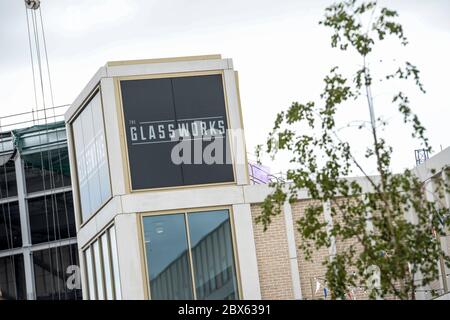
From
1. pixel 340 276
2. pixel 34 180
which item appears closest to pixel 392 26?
pixel 340 276

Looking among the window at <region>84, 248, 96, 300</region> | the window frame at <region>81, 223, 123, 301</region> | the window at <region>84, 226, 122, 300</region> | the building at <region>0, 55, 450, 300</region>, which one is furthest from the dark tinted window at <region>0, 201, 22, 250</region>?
the building at <region>0, 55, 450, 300</region>

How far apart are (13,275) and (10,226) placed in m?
3.13

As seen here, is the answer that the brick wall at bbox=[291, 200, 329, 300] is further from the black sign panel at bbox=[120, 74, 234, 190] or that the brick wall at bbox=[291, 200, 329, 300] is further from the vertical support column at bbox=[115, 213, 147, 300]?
the vertical support column at bbox=[115, 213, 147, 300]

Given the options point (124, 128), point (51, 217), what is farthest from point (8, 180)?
point (124, 128)

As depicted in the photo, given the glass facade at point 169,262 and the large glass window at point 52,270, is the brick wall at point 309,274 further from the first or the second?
the large glass window at point 52,270

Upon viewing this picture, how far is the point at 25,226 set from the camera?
2879 inches

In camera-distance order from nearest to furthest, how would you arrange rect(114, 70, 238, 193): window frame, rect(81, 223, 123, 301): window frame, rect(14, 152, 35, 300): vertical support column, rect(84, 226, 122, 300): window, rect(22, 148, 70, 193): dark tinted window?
rect(114, 70, 238, 193): window frame, rect(81, 223, 123, 301): window frame, rect(84, 226, 122, 300): window, rect(22, 148, 70, 193): dark tinted window, rect(14, 152, 35, 300): vertical support column

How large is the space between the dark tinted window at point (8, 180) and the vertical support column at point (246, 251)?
4077cm

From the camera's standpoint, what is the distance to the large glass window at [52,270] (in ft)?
240

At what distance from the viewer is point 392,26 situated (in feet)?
62.2

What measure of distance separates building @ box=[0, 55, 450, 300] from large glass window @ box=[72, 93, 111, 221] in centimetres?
11

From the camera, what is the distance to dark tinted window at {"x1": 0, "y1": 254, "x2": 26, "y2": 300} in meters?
73.6

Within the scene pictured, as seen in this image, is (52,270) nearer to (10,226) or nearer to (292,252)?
(10,226)

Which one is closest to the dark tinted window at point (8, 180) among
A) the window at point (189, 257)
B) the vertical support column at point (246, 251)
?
the window at point (189, 257)
